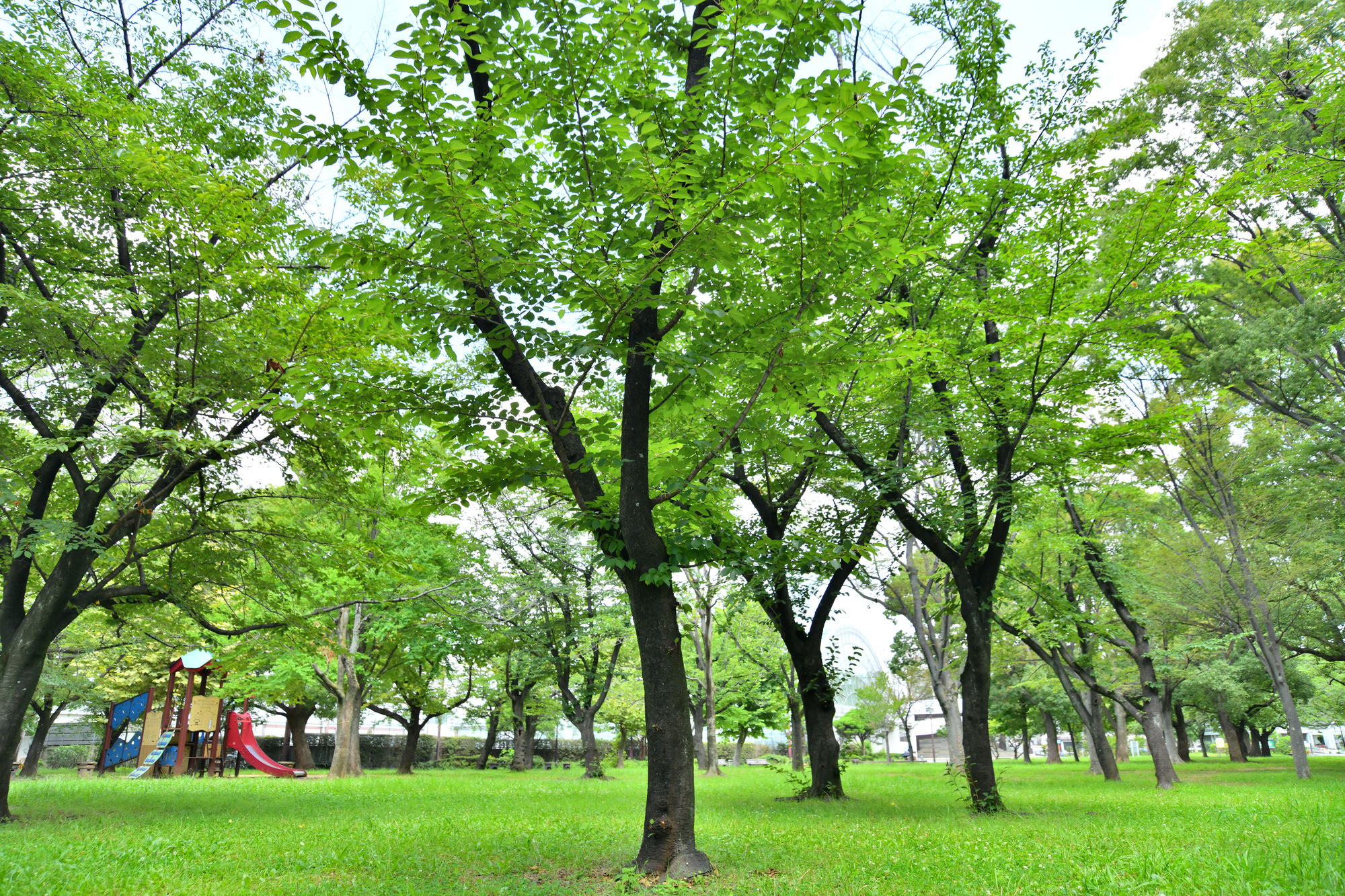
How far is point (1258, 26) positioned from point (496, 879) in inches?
705

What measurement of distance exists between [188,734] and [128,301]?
18383 millimetres

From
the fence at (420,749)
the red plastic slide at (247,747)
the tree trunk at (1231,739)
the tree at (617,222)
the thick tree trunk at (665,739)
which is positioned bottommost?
the fence at (420,749)

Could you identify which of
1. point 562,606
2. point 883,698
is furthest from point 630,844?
point 883,698

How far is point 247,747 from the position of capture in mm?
22672

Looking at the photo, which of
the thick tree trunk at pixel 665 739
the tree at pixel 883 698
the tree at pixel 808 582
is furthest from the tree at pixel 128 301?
the tree at pixel 883 698

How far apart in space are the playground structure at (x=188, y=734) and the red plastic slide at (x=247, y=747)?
0.8 inches

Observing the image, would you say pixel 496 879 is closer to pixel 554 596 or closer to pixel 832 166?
pixel 832 166

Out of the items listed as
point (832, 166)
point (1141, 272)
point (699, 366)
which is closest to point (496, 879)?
point (699, 366)

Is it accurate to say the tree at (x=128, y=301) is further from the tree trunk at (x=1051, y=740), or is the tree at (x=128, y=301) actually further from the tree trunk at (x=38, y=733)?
the tree trunk at (x=1051, y=740)

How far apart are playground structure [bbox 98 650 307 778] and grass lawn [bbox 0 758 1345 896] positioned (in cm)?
688

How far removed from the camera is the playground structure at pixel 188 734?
19938 millimetres

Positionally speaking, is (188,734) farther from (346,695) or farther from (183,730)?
(346,695)

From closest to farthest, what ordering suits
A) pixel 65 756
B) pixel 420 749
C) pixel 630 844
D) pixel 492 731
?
pixel 630 844 < pixel 65 756 < pixel 492 731 < pixel 420 749

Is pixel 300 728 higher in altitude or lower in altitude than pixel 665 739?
lower
